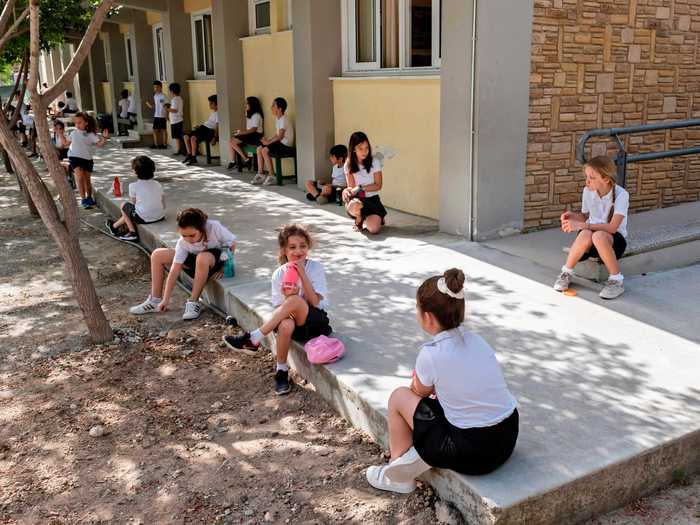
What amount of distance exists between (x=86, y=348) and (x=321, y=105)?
18.3 feet

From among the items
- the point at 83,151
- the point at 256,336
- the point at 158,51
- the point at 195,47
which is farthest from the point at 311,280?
the point at 158,51

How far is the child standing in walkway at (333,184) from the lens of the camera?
8438 millimetres

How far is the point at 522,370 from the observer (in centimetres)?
393

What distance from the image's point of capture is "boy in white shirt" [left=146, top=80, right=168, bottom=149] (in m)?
15.8

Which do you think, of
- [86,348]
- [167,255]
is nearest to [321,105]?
[167,255]

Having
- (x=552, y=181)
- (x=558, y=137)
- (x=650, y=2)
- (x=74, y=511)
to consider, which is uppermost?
(x=650, y=2)

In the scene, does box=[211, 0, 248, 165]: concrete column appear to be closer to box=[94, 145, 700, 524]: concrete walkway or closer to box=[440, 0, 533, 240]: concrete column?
box=[94, 145, 700, 524]: concrete walkway

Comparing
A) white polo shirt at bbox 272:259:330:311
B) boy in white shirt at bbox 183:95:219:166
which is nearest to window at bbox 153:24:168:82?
boy in white shirt at bbox 183:95:219:166

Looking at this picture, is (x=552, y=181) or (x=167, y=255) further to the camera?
(x=552, y=181)

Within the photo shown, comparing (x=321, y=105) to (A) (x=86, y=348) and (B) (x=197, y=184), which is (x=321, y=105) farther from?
(A) (x=86, y=348)

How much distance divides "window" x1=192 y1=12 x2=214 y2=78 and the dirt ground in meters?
10.5

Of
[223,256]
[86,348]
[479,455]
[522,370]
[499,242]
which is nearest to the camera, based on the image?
[479,455]

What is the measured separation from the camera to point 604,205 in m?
5.11

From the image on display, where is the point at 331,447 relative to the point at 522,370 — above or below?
below
